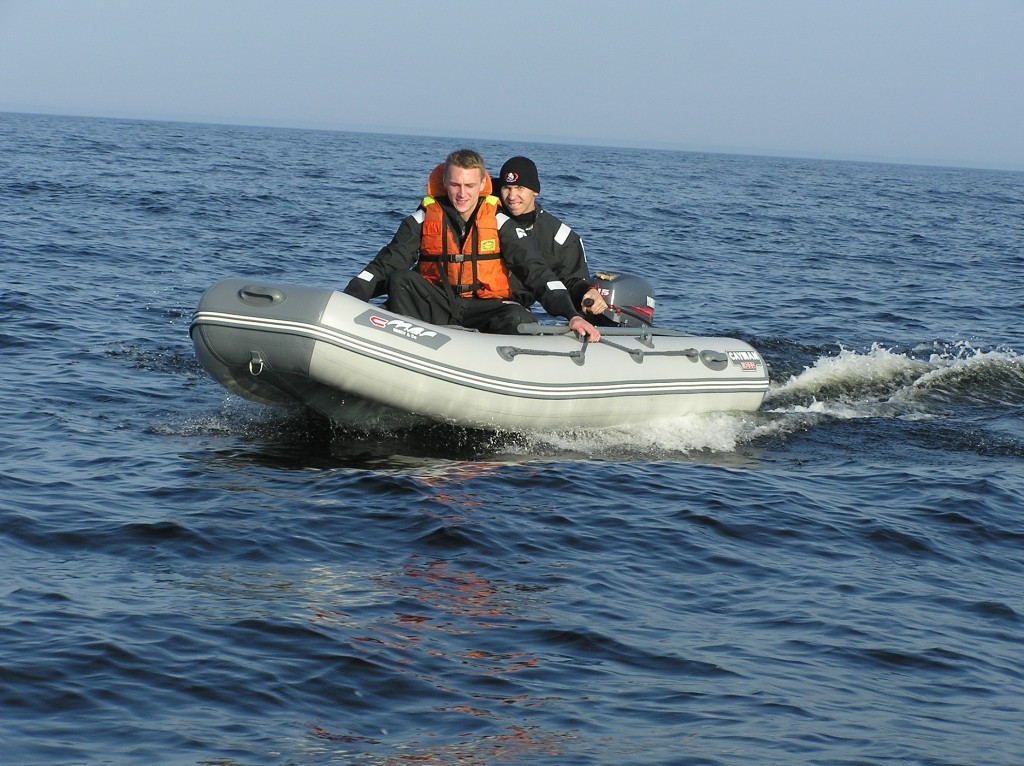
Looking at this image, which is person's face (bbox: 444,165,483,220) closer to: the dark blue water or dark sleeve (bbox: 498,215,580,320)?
dark sleeve (bbox: 498,215,580,320)

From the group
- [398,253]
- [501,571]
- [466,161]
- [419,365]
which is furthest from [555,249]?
[501,571]

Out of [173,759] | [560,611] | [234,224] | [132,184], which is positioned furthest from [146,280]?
[132,184]

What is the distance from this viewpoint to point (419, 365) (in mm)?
6133

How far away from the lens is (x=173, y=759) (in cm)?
315

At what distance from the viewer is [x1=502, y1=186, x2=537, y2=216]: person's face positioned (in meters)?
7.02

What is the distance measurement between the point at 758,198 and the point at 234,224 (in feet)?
54.6

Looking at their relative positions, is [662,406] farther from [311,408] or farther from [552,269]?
[311,408]

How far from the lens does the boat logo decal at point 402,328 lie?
6.06 meters

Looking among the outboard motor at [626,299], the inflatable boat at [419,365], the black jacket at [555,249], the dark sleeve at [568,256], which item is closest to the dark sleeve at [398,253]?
the inflatable boat at [419,365]

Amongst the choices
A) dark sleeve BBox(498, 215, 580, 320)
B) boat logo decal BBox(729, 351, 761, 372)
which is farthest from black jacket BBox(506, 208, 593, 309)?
boat logo decal BBox(729, 351, 761, 372)

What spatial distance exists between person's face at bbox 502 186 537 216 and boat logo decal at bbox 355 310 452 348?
1.18 m

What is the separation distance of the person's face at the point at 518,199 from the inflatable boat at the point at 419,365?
754 millimetres

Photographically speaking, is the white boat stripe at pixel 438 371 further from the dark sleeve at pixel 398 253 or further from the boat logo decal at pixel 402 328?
the dark sleeve at pixel 398 253

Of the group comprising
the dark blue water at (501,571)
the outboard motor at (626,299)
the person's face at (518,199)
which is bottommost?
the dark blue water at (501,571)
